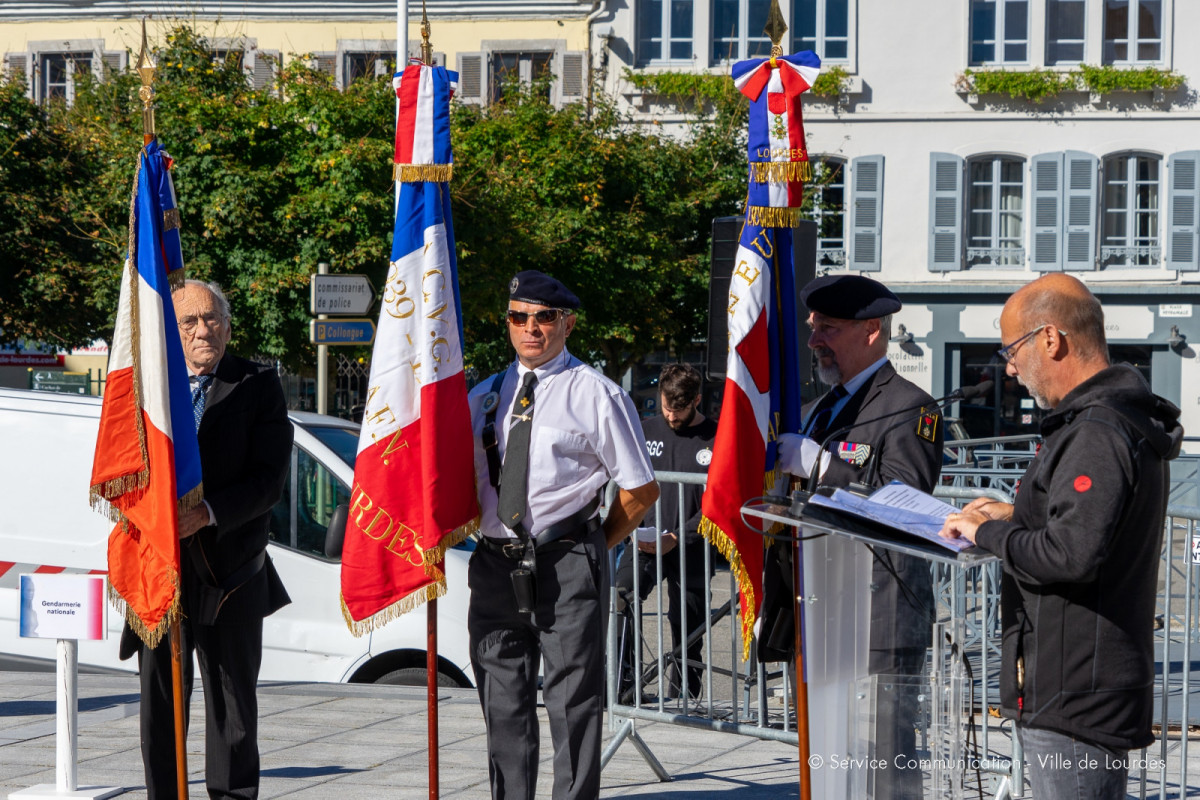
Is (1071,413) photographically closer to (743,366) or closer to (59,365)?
(743,366)

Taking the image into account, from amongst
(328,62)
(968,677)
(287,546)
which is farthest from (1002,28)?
(968,677)

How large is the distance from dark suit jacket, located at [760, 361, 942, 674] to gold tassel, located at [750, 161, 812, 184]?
2.33 ft

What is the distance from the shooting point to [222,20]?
26359 mm

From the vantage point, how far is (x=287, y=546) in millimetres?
7098

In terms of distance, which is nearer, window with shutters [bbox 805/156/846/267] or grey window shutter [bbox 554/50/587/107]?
window with shutters [bbox 805/156/846/267]

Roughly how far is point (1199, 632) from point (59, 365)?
26.2m

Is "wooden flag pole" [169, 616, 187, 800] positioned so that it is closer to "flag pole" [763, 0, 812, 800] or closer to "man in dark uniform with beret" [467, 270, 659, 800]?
"man in dark uniform with beret" [467, 270, 659, 800]

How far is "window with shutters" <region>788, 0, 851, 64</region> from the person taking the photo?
25.9 metres

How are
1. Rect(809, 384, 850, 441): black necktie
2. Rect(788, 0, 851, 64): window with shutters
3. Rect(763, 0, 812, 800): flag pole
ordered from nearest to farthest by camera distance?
1. Rect(763, 0, 812, 800): flag pole
2. Rect(809, 384, 850, 441): black necktie
3. Rect(788, 0, 851, 64): window with shutters

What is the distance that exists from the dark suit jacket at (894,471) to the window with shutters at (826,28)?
23012 millimetres

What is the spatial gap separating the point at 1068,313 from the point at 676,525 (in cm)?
455

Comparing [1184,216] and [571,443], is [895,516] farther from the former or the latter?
[1184,216]

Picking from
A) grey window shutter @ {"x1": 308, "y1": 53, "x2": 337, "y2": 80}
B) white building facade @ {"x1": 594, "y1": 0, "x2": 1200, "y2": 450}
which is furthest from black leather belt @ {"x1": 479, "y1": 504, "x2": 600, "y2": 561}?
grey window shutter @ {"x1": 308, "y1": 53, "x2": 337, "y2": 80}

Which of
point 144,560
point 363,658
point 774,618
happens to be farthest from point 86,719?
point 774,618
